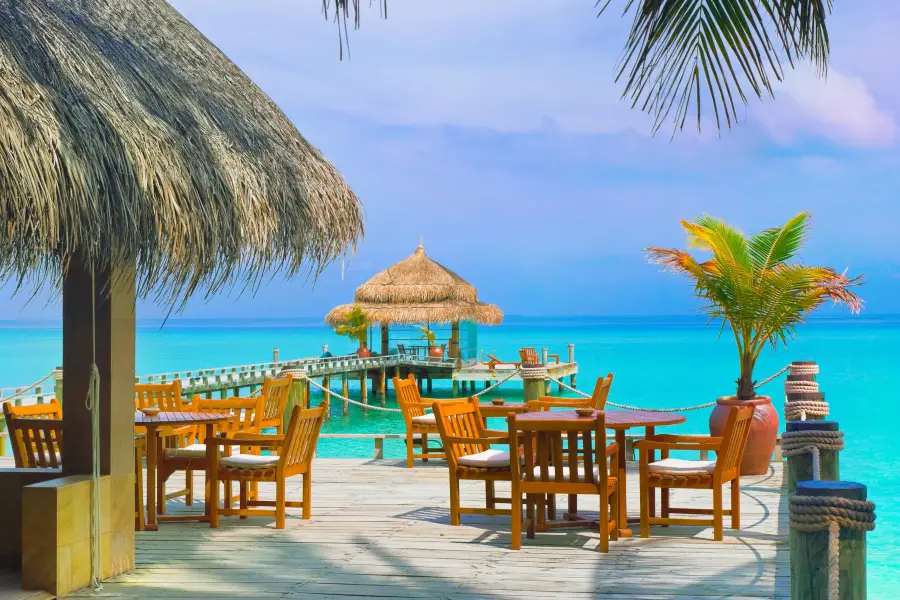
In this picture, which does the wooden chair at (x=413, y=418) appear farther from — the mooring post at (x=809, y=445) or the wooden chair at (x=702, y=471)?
the mooring post at (x=809, y=445)

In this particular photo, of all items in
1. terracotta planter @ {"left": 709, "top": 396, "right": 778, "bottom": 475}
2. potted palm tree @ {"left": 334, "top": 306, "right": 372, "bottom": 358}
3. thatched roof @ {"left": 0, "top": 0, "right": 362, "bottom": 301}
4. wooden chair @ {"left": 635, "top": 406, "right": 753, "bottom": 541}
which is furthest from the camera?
potted palm tree @ {"left": 334, "top": 306, "right": 372, "bottom": 358}

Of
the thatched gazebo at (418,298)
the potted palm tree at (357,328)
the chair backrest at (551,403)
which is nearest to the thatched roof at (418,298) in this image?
the thatched gazebo at (418,298)

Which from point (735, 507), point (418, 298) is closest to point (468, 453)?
point (735, 507)

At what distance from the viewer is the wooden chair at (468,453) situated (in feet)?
20.1

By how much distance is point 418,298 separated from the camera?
31.1m

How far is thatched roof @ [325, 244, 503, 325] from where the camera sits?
1216 inches

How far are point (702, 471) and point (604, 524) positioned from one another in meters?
0.73

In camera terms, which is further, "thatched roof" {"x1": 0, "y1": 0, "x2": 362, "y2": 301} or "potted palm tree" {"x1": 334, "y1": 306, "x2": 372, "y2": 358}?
"potted palm tree" {"x1": 334, "y1": 306, "x2": 372, "y2": 358}

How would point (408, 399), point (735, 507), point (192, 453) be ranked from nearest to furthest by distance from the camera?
point (735, 507)
point (192, 453)
point (408, 399)

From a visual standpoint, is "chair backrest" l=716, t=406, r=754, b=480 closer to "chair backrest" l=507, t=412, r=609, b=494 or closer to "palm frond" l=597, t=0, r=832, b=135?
"chair backrest" l=507, t=412, r=609, b=494

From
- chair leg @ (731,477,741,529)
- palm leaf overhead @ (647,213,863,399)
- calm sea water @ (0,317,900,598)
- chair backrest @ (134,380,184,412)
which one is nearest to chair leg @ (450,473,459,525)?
chair leg @ (731,477,741,529)

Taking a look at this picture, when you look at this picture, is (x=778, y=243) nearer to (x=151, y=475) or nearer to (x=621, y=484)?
(x=621, y=484)

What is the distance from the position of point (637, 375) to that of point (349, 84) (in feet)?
205

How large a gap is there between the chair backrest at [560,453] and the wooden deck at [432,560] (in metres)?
0.38
